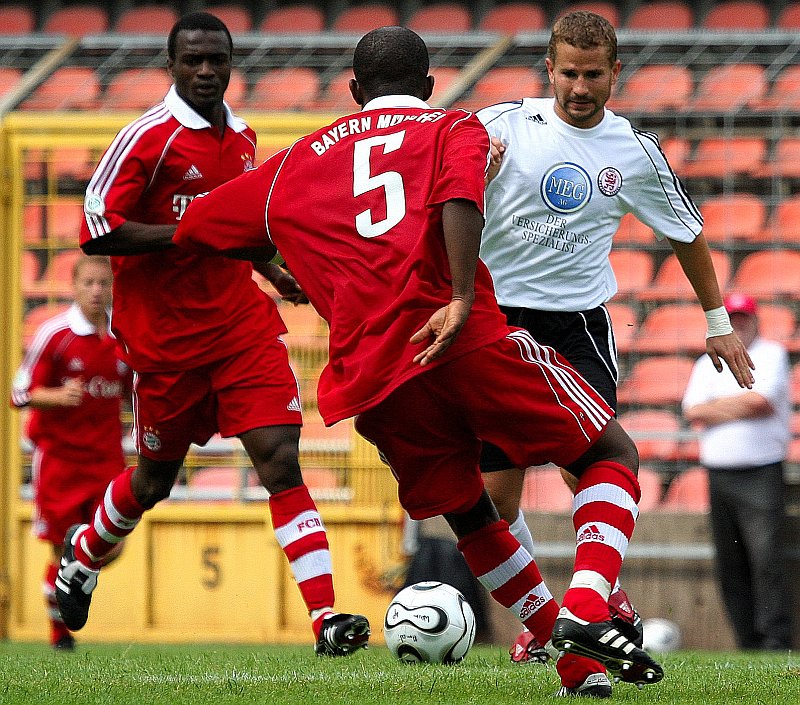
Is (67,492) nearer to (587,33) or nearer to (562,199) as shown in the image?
(562,199)

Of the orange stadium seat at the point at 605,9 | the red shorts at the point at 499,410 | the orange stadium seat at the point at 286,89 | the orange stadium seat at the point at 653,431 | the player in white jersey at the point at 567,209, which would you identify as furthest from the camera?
the orange stadium seat at the point at 605,9

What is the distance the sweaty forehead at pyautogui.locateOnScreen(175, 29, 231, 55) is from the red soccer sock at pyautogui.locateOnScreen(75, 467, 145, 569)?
166 cm

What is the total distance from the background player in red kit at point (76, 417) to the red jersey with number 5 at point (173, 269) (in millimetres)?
2497

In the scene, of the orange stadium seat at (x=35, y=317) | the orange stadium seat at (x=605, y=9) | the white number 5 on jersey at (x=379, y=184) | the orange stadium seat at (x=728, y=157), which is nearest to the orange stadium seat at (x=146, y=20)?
the orange stadium seat at (x=605, y=9)

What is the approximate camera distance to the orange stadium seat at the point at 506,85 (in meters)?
11.0

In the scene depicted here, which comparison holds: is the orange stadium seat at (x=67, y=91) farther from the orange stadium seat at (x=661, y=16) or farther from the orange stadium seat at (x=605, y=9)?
the orange stadium seat at (x=661, y=16)

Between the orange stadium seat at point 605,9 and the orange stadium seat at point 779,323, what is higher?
the orange stadium seat at point 605,9

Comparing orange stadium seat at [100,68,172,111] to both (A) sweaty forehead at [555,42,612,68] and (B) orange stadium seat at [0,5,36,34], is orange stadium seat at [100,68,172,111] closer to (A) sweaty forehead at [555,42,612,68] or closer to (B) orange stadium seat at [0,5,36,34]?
(B) orange stadium seat at [0,5,36,34]

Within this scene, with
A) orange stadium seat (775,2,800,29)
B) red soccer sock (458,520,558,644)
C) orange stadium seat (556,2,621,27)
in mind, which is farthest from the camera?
orange stadium seat (556,2,621,27)

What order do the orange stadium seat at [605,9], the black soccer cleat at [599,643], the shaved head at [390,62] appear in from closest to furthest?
the black soccer cleat at [599,643]
the shaved head at [390,62]
the orange stadium seat at [605,9]

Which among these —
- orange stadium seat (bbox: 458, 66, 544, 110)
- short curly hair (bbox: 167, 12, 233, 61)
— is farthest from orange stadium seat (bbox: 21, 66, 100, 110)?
short curly hair (bbox: 167, 12, 233, 61)

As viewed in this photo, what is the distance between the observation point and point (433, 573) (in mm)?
8492

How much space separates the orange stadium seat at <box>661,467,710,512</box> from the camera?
9250 mm

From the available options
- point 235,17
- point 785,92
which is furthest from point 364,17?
point 785,92
